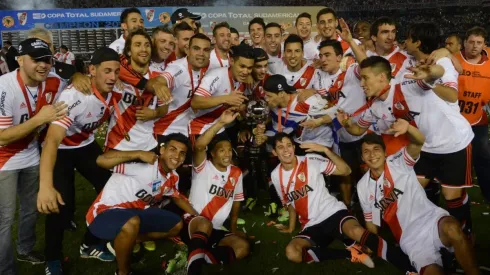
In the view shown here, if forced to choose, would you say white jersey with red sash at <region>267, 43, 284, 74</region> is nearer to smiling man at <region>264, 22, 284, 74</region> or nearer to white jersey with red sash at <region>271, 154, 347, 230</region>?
smiling man at <region>264, 22, 284, 74</region>

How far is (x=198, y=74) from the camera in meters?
4.52

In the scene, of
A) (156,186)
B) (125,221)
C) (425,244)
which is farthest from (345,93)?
(125,221)

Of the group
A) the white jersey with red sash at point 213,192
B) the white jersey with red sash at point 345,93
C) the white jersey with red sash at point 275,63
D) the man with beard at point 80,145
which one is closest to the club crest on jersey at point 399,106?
the white jersey with red sash at point 345,93

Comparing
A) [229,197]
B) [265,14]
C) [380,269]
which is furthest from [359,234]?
[265,14]

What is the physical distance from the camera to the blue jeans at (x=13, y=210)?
322 cm

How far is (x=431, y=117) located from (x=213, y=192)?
2084mm

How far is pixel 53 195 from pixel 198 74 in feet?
7.02

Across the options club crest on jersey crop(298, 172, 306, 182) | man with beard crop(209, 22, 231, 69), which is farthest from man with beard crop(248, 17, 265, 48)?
club crest on jersey crop(298, 172, 306, 182)

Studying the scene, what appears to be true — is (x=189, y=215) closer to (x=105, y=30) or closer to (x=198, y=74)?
(x=198, y=74)

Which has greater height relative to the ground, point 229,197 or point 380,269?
point 229,197

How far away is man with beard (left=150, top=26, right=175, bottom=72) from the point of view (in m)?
4.83

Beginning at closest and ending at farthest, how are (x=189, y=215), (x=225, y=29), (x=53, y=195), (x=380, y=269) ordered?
(x=53, y=195) < (x=380, y=269) < (x=189, y=215) < (x=225, y=29)

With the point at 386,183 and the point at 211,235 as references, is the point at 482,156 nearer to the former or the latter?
the point at 386,183

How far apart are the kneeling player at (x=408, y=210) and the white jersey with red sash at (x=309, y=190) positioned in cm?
36
